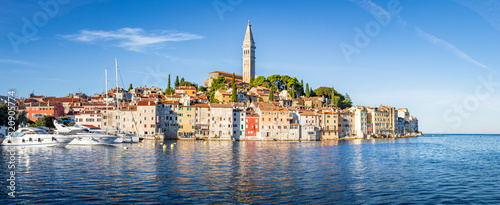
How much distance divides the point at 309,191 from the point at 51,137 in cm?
4108

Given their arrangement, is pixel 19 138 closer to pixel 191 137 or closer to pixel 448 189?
pixel 191 137

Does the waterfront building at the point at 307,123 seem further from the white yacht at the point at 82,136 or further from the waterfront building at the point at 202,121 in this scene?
the white yacht at the point at 82,136

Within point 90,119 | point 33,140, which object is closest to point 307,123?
point 90,119

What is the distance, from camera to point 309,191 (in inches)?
818

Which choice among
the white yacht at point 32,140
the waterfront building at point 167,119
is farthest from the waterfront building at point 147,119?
the white yacht at point 32,140

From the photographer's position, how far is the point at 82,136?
5606 centimetres

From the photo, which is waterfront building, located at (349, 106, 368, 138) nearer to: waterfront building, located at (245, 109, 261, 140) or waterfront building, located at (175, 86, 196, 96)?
waterfront building, located at (245, 109, 261, 140)

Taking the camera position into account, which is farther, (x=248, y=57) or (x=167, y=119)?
(x=248, y=57)

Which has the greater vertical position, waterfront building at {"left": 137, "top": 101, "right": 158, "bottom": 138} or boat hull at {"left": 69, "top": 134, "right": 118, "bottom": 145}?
waterfront building at {"left": 137, "top": 101, "right": 158, "bottom": 138}

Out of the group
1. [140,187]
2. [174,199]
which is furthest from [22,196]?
[174,199]

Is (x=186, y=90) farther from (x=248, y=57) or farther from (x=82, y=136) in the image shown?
(x=82, y=136)

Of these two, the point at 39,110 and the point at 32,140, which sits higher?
the point at 39,110

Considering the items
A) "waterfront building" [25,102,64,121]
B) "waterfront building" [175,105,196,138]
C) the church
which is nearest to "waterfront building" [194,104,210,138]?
"waterfront building" [175,105,196,138]

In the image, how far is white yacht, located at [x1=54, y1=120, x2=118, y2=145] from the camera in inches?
2169
